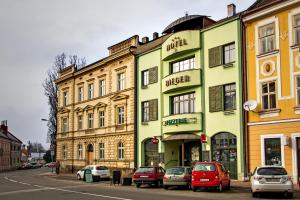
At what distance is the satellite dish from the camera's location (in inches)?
1031

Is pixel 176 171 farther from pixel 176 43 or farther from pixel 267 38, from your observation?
pixel 176 43

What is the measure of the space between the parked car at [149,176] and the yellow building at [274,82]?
5974mm

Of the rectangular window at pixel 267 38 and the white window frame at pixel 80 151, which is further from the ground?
the rectangular window at pixel 267 38

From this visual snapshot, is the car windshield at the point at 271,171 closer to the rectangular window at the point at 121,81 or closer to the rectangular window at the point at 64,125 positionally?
the rectangular window at the point at 121,81

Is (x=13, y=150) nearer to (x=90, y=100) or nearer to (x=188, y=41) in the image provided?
(x=90, y=100)

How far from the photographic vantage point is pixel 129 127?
3872 centimetres

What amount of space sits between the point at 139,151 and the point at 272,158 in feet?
47.9

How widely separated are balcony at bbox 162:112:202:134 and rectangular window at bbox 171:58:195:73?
12.9 feet

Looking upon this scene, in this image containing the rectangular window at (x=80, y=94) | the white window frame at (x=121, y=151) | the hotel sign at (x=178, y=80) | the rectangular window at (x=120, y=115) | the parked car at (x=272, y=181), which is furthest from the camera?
the rectangular window at (x=80, y=94)

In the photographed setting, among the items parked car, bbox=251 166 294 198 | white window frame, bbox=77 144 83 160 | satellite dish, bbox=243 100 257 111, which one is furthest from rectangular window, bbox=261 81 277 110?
white window frame, bbox=77 144 83 160

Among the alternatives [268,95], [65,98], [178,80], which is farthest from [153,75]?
[65,98]

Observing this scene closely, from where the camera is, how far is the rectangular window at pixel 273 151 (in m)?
25.2

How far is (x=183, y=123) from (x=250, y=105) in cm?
658

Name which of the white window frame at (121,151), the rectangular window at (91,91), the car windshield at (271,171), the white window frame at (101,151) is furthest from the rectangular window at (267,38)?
the rectangular window at (91,91)
